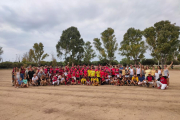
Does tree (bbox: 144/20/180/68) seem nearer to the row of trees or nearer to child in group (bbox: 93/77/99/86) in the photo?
the row of trees

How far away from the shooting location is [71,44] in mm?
37781

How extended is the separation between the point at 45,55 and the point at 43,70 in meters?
38.5

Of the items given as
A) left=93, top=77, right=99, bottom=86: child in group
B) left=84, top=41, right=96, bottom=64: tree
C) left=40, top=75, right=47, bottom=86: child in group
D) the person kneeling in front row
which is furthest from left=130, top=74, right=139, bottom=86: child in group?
left=84, top=41, right=96, bottom=64: tree

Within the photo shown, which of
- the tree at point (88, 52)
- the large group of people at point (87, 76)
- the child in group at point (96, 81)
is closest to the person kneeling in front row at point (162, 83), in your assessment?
the large group of people at point (87, 76)

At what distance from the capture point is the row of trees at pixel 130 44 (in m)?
29.1

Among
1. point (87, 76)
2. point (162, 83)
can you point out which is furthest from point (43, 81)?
point (162, 83)

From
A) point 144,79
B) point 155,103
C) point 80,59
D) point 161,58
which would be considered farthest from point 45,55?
point 155,103

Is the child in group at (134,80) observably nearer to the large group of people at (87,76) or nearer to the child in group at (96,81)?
the large group of people at (87,76)

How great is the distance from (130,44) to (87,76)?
91.1 ft

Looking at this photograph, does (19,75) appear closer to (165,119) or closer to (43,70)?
(43,70)

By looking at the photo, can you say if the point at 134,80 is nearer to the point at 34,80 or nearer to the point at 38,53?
the point at 34,80

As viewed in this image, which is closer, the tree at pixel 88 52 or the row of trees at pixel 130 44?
the row of trees at pixel 130 44

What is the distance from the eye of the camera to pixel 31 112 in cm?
458

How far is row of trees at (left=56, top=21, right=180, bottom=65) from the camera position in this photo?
29094 mm
